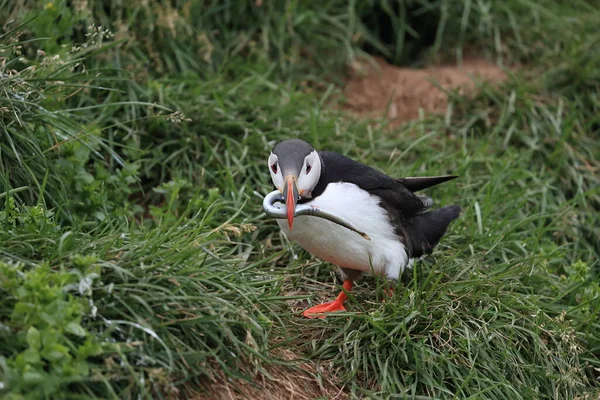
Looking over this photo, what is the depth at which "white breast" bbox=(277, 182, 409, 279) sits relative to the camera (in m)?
3.59

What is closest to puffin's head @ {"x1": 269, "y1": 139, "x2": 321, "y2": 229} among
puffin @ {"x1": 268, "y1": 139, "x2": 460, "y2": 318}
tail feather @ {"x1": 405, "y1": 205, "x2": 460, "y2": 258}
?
puffin @ {"x1": 268, "y1": 139, "x2": 460, "y2": 318}

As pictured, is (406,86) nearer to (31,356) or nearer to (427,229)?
(427,229)

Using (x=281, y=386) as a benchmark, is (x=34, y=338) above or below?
above

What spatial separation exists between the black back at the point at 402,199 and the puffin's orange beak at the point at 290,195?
259 millimetres

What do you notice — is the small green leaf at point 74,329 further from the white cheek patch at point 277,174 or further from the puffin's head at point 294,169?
the white cheek patch at point 277,174

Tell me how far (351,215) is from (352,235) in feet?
0.30

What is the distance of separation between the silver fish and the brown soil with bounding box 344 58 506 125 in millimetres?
2435

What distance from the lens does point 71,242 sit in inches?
127

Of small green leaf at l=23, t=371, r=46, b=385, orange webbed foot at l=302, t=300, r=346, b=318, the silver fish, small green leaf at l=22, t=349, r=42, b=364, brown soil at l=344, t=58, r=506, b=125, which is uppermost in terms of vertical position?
small green leaf at l=22, t=349, r=42, b=364

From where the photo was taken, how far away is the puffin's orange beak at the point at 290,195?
3277mm

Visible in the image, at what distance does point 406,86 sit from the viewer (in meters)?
6.35

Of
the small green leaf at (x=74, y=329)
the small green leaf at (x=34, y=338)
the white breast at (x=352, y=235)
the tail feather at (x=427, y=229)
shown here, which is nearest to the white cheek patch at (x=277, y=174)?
the white breast at (x=352, y=235)

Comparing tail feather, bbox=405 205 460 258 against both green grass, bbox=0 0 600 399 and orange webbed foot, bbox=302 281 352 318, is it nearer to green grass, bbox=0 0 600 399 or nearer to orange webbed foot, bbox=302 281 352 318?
green grass, bbox=0 0 600 399

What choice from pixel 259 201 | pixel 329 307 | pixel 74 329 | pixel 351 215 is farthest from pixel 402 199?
pixel 74 329
